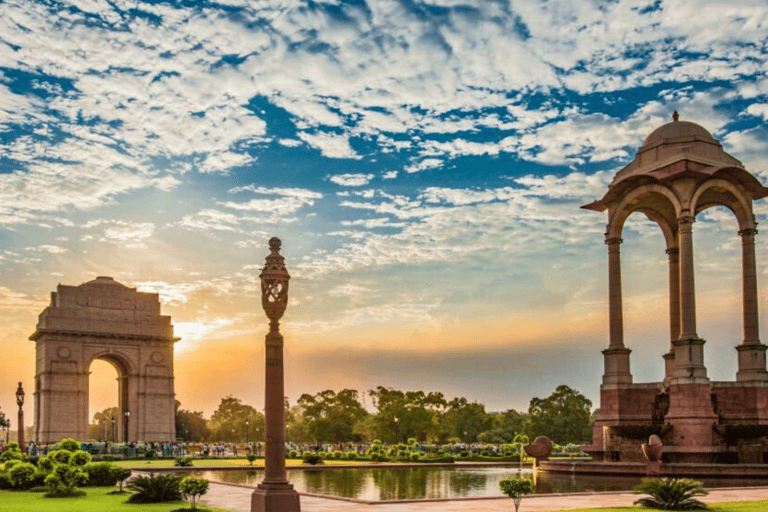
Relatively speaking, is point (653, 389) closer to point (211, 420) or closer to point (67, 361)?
point (67, 361)

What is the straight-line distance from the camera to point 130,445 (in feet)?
186

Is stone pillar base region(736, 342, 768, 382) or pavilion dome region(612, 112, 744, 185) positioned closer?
stone pillar base region(736, 342, 768, 382)

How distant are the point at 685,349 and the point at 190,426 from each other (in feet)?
308

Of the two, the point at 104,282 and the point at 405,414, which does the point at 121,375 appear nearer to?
the point at 104,282

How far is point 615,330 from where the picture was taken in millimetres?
36688

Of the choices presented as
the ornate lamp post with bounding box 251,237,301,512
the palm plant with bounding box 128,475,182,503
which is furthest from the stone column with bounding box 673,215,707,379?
the ornate lamp post with bounding box 251,237,301,512

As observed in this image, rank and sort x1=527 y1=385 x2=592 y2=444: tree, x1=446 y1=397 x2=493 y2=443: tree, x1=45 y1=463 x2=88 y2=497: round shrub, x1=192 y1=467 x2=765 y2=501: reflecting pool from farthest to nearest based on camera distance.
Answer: x1=446 y1=397 x2=493 y2=443: tree
x1=527 y1=385 x2=592 y2=444: tree
x1=192 y1=467 x2=765 y2=501: reflecting pool
x1=45 y1=463 x2=88 y2=497: round shrub

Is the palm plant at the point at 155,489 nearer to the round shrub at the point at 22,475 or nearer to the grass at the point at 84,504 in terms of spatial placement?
the grass at the point at 84,504

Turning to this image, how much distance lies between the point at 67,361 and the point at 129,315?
6.32 metres

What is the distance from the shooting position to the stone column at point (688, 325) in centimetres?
3319

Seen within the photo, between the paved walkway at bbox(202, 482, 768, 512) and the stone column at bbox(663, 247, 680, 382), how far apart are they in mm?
15189

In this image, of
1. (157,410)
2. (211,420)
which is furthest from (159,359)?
(211,420)

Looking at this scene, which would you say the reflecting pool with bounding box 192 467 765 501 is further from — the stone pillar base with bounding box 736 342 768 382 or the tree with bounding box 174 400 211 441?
the tree with bounding box 174 400 211 441

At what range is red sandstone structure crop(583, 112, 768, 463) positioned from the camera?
3200cm
